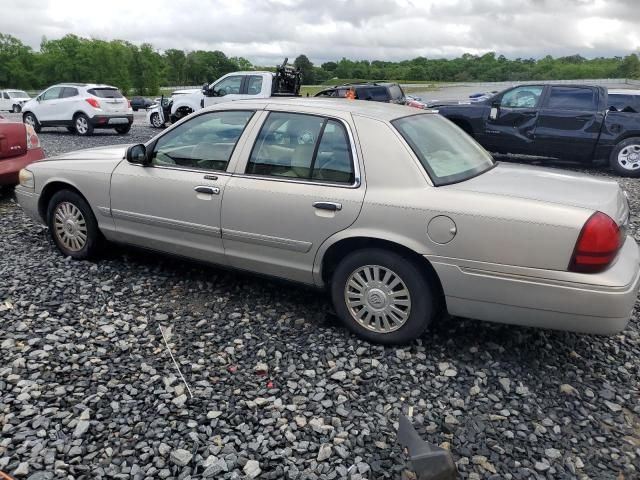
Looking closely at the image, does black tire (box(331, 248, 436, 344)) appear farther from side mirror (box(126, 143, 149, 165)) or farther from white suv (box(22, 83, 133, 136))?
white suv (box(22, 83, 133, 136))

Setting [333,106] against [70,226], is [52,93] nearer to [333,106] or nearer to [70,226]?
[70,226]

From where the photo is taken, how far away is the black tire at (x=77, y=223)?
473 centimetres

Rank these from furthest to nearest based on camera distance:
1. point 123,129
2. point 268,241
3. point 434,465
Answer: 1. point 123,129
2. point 268,241
3. point 434,465

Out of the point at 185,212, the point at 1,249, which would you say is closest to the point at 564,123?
the point at 185,212

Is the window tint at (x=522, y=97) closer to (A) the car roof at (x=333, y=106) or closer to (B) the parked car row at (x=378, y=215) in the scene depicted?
(B) the parked car row at (x=378, y=215)

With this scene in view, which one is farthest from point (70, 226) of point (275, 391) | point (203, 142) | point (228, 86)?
point (228, 86)

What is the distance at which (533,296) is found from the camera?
9.86 ft

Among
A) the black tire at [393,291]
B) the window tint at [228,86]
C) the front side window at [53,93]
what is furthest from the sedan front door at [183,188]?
the front side window at [53,93]

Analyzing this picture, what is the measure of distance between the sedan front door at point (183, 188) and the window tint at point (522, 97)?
330 inches

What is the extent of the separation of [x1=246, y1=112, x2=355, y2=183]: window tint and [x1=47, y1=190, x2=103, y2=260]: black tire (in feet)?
5.79

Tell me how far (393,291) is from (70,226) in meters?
3.10

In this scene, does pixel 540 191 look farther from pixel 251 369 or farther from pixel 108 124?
pixel 108 124

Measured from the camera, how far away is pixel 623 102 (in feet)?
34.1

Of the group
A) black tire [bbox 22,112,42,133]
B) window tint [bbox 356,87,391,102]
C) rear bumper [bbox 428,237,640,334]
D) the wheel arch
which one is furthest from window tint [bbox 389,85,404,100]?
rear bumper [bbox 428,237,640,334]
